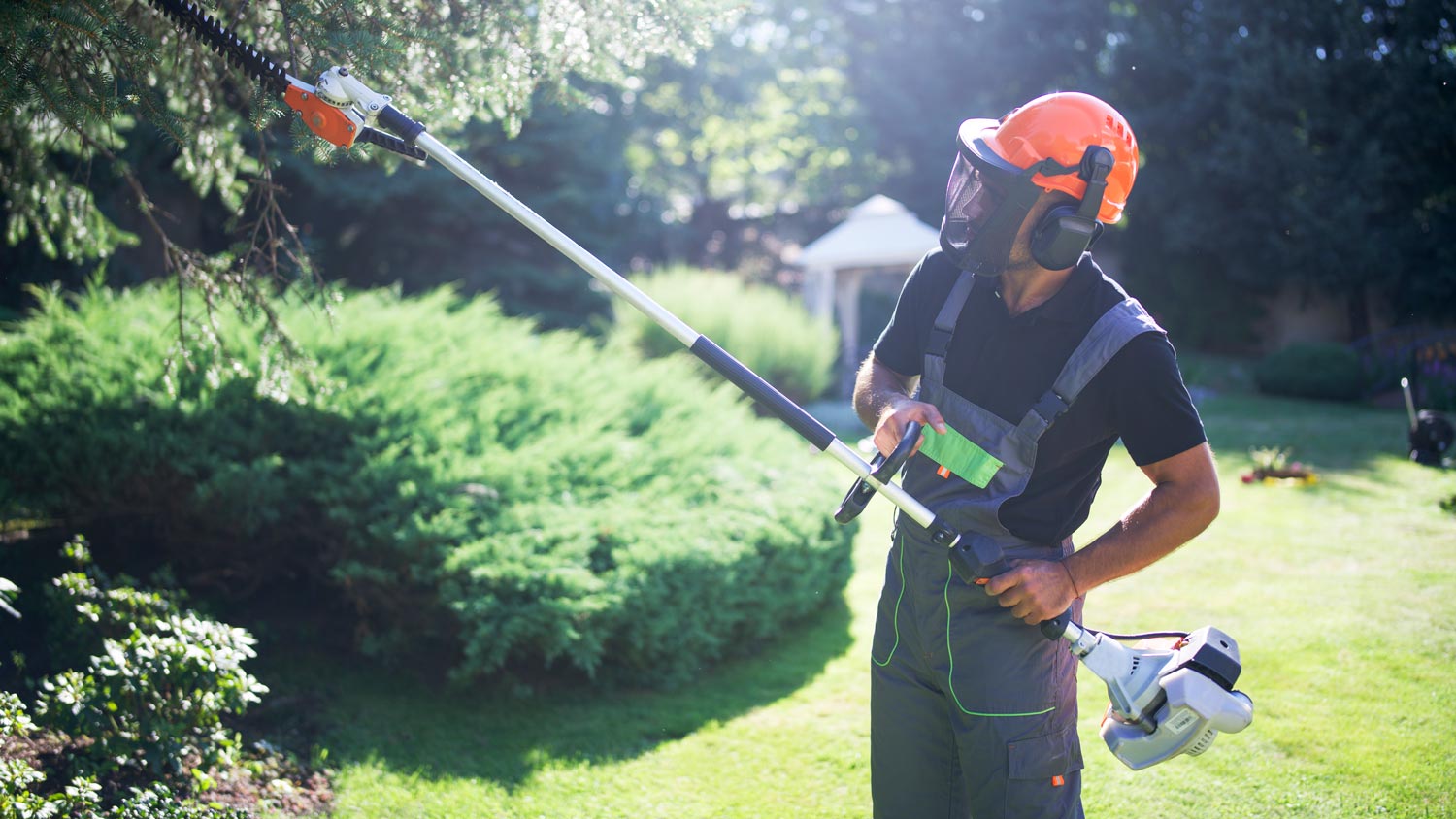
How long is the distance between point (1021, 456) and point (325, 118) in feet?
6.66

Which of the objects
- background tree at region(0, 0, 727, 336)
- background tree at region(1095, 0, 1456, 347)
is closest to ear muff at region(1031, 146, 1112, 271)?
background tree at region(0, 0, 727, 336)

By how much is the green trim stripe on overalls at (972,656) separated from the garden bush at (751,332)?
1020cm

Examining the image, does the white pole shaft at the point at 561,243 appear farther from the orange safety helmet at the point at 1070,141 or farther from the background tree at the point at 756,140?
the background tree at the point at 756,140

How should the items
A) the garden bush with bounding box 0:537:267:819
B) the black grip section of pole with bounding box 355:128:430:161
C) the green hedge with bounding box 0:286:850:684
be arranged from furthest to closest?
1. the green hedge with bounding box 0:286:850:684
2. the garden bush with bounding box 0:537:267:819
3. the black grip section of pole with bounding box 355:128:430:161

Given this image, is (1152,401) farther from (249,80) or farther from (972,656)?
(249,80)

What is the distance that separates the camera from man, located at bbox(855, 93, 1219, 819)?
2.18 meters

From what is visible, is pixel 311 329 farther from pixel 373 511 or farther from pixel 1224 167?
pixel 1224 167

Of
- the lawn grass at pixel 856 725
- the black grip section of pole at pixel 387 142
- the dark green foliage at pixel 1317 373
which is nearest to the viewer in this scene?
the black grip section of pole at pixel 387 142

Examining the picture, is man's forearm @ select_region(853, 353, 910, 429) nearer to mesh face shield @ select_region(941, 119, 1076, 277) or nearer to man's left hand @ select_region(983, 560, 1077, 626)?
mesh face shield @ select_region(941, 119, 1076, 277)

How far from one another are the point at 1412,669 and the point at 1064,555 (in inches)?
138

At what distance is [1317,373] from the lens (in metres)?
17.4

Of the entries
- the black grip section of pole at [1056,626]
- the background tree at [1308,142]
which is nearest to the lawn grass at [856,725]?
the black grip section of pole at [1056,626]

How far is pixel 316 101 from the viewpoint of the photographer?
2631 millimetres

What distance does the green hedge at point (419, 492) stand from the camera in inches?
179
